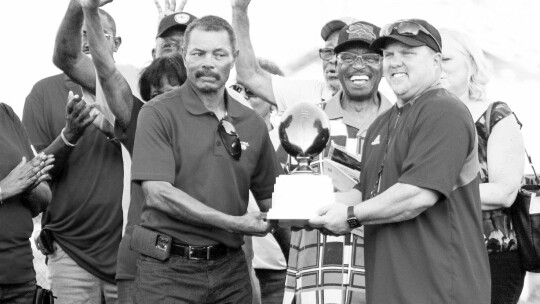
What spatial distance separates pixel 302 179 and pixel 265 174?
64cm

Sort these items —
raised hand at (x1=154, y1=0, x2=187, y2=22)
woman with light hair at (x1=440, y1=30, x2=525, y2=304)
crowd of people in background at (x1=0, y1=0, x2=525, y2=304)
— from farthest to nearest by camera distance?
raised hand at (x1=154, y1=0, x2=187, y2=22) → woman with light hair at (x1=440, y1=30, x2=525, y2=304) → crowd of people in background at (x1=0, y1=0, x2=525, y2=304)

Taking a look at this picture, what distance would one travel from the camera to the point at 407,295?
4387 millimetres

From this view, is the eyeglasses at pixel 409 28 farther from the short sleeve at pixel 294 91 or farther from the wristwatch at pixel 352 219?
the short sleeve at pixel 294 91

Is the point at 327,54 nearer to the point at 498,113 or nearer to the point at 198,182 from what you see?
the point at 498,113

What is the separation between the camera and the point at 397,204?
14.4 feet

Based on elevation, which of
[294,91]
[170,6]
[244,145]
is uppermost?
[170,6]

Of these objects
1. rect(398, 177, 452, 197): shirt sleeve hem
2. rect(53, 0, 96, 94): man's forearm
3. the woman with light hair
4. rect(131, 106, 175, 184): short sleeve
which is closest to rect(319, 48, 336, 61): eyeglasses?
the woman with light hair

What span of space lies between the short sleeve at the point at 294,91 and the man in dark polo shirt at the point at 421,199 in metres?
1.51

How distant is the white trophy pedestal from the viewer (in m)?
4.65

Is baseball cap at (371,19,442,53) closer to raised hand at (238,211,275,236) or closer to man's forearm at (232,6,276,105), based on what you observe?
raised hand at (238,211,275,236)

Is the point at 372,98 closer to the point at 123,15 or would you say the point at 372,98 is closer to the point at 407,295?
the point at 407,295

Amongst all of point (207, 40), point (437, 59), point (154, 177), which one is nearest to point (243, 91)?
point (207, 40)

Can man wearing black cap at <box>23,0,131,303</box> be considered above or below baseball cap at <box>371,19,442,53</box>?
below

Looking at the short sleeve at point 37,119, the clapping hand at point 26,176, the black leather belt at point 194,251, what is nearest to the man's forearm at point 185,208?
the black leather belt at point 194,251
